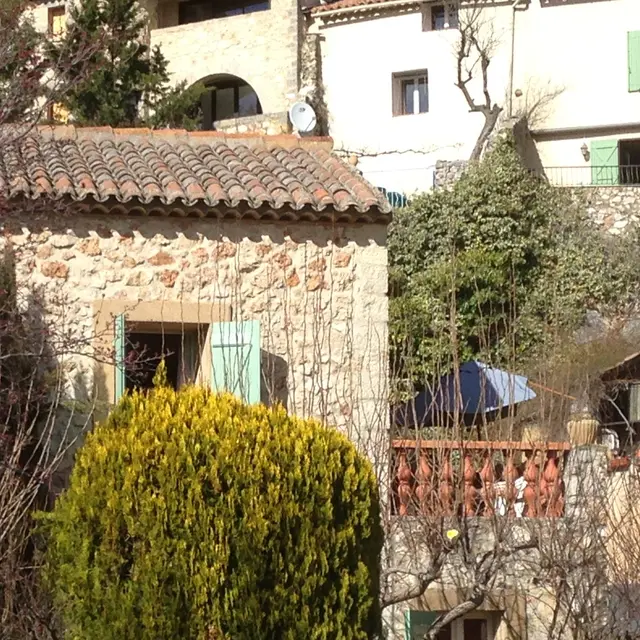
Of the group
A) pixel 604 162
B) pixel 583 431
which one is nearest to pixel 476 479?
pixel 583 431

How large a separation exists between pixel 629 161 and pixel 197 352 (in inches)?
720

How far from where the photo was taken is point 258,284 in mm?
10375

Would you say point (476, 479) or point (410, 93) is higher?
point (410, 93)

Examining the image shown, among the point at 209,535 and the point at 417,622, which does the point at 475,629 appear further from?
the point at 209,535

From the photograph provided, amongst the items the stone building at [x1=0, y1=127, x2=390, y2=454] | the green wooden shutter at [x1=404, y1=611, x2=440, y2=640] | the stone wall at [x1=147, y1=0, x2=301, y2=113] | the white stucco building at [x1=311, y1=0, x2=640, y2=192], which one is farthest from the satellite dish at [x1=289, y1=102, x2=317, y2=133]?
the green wooden shutter at [x1=404, y1=611, x2=440, y2=640]

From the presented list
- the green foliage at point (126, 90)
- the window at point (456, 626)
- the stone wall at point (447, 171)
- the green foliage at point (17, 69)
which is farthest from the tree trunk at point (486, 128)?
the green foliage at point (17, 69)

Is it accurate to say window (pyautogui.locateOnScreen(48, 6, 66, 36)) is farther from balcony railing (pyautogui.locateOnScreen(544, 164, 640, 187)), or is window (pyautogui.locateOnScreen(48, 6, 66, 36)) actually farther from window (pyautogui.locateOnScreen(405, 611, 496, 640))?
window (pyautogui.locateOnScreen(405, 611, 496, 640))

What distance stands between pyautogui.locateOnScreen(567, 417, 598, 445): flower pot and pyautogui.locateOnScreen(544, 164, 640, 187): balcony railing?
16285 mm

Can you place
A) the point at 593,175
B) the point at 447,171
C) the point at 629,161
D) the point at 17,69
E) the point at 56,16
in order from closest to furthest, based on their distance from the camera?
the point at 17,69, the point at 447,171, the point at 593,175, the point at 629,161, the point at 56,16

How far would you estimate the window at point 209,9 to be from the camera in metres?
30.6

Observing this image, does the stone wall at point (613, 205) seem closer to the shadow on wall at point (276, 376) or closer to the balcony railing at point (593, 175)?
the balcony railing at point (593, 175)

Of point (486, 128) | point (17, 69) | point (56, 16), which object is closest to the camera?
point (17, 69)

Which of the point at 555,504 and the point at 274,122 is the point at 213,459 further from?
the point at 274,122

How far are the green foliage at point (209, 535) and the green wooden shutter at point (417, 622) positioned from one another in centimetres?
346
